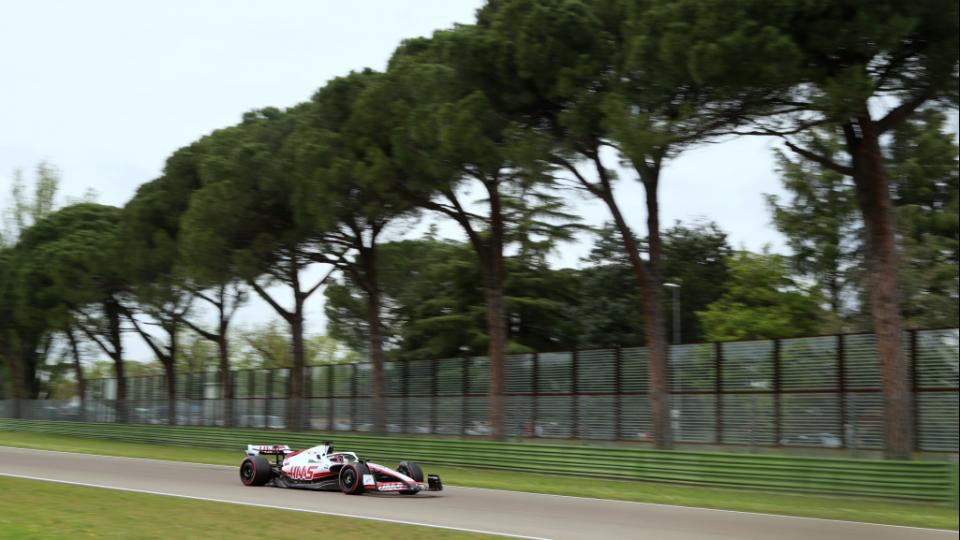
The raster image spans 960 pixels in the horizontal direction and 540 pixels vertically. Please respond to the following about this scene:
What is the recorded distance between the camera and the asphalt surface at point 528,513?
534 inches

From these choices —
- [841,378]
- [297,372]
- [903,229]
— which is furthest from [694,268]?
[841,378]

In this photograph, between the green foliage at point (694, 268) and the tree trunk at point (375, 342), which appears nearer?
the tree trunk at point (375, 342)

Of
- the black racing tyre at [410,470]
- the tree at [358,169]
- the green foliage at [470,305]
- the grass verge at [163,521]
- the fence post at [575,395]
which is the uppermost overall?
the tree at [358,169]

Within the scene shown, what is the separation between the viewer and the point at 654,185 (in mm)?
25453

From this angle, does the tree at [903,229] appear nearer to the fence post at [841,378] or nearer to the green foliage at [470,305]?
the green foliage at [470,305]

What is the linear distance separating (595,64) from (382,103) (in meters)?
8.13

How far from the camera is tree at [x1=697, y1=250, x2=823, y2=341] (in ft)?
152

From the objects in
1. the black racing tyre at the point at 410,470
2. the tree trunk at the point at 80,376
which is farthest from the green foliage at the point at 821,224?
the tree trunk at the point at 80,376

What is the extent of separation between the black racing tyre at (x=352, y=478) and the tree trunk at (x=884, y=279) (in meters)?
10.2

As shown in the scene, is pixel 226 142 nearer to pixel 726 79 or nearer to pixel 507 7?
pixel 507 7

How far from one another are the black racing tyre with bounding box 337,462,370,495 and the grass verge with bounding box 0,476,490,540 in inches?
114

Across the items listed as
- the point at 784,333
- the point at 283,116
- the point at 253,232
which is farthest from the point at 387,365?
the point at 784,333

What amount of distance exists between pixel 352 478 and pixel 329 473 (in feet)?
2.73

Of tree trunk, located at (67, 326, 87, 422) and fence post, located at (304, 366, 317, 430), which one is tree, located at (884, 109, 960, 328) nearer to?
fence post, located at (304, 366, 317, 430)
